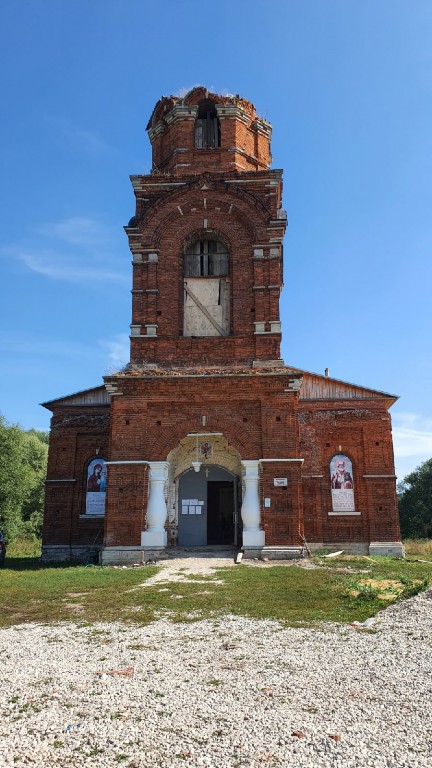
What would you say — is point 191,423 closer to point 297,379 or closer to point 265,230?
point 297,379

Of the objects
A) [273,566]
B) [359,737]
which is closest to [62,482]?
[273,566]

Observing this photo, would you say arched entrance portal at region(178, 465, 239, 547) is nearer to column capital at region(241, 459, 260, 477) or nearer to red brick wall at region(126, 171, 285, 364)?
column capital at region(241, 459, 260, 477)

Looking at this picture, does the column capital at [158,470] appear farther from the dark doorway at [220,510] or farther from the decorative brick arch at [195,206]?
the decorative brick arch at [195,206]

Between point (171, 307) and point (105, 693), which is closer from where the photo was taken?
point (105, 693)

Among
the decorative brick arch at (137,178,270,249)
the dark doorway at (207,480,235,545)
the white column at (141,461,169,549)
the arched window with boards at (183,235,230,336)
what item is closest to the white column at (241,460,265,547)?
the white column at (141,461,169,549)

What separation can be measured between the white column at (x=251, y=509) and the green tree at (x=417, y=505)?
2819 cm

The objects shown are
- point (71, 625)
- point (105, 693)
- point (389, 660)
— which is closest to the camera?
point (105, 693)

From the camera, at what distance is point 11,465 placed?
3303cm

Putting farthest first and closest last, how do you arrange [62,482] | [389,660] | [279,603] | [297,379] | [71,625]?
[62,482] → [297,379] → [279,603] → [71,625] → [389,660]

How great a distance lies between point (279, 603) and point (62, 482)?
13884mm

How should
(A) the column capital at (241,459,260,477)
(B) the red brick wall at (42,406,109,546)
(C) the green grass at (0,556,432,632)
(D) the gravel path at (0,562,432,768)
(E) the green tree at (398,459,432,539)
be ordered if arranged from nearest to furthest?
(D) the gravel path at (0,562,432,768) → (C) the green grass at (0,556,432,632) → (A) the column capital at (241,459,260,477) → (B) the red brick wall at (42,406,109,546) → (E) the green tree at (398,459,432,539)

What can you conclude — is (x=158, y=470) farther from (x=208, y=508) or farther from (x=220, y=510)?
(x=220, y=510)

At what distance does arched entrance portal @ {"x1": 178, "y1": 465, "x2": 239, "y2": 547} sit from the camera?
1905 centimetres

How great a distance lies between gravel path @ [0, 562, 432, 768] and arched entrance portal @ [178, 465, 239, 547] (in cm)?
1142
